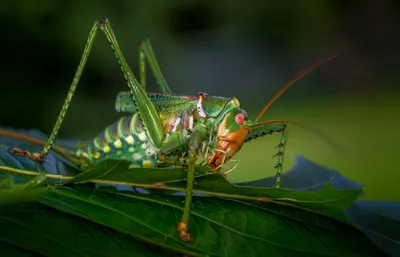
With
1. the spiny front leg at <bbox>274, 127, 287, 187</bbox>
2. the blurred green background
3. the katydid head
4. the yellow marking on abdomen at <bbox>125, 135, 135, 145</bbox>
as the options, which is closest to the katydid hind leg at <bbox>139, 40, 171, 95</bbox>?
the yellow marking on abdomen at <bbox>125, 135, 135, 145</bbox>

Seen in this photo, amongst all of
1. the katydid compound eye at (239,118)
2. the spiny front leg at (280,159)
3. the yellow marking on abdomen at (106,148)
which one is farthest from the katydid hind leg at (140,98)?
the spiny front leg at (280,159)

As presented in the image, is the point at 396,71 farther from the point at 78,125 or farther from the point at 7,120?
the point at 7,120

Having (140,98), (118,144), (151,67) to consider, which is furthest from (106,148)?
(151,67)

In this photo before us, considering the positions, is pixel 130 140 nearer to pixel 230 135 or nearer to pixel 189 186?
pixel 230 135

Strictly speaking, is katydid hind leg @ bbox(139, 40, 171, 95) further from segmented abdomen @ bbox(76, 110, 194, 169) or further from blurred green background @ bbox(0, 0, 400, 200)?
blurred green background @ bbox(0, 0, 400, 200)

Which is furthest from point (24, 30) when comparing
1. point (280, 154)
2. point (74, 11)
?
point (280, 154)

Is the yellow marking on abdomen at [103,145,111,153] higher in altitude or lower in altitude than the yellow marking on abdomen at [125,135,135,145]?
lower

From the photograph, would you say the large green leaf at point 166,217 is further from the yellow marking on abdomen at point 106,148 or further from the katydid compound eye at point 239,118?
the yellow marking on abdomen at point 106,148
